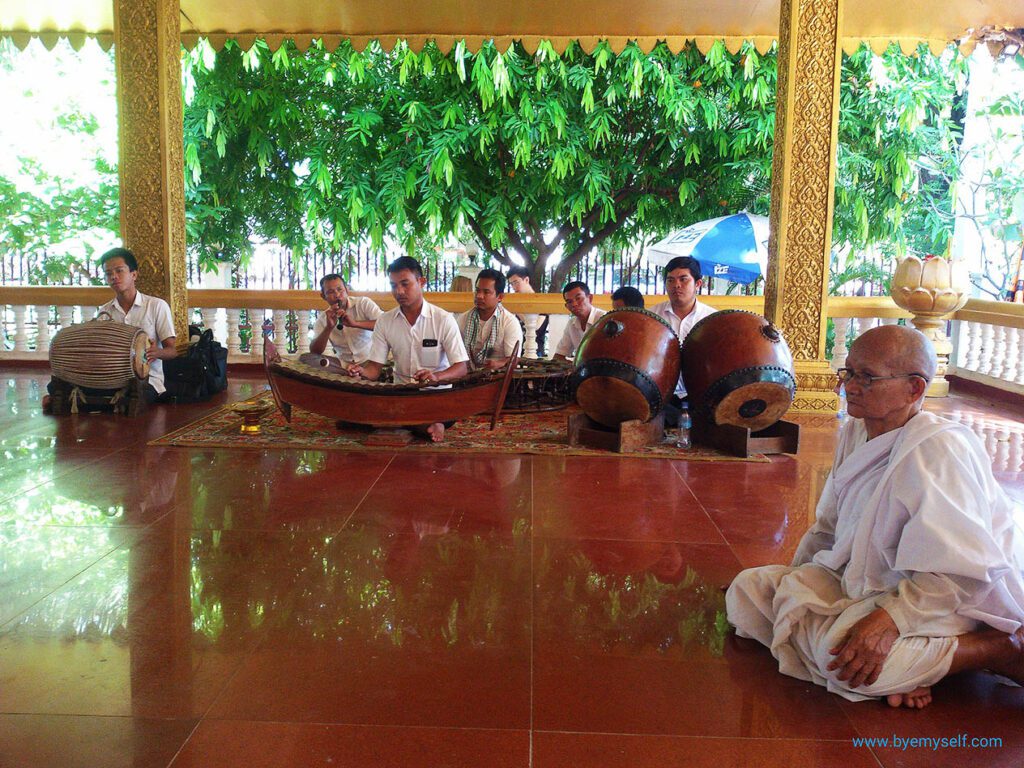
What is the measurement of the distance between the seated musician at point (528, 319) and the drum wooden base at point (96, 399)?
3.76 m

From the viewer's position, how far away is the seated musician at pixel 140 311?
7.02 meters

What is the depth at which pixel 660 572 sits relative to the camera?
3.48 metres

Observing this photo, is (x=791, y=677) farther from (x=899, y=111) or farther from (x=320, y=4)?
(x=899, y=111)

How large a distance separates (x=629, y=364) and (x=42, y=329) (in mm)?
6933

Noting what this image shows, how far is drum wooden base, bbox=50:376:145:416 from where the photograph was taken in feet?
22.0

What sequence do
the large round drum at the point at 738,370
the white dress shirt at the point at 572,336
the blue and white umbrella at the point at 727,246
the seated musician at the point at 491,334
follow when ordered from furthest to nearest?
the blue and white umbrella at the point at 727,246 < the white dress shirt at the point at 572,336 < the seated musician at the point at 491,334 < the large round drum at the point at 738,370

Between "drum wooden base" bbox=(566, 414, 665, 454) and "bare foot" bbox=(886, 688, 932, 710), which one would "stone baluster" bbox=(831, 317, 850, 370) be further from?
"bare foot" bbox=(886, 688, 932, 710)

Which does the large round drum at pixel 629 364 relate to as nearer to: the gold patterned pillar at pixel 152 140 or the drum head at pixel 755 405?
the drum head at pixel 755 405

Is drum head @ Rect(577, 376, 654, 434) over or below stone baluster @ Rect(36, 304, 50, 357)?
below

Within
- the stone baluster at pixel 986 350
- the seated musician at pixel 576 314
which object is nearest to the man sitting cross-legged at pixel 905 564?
the seated musician at pixel 576 314

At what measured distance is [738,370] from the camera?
5402 millimetres

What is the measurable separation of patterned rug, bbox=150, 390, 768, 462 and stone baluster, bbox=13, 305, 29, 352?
161 inches

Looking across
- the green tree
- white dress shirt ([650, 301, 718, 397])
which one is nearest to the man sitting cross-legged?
white dress shirt ([650, 301, 718, 397])

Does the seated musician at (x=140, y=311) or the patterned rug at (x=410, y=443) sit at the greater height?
the seated musician at (x=140, y=311)
